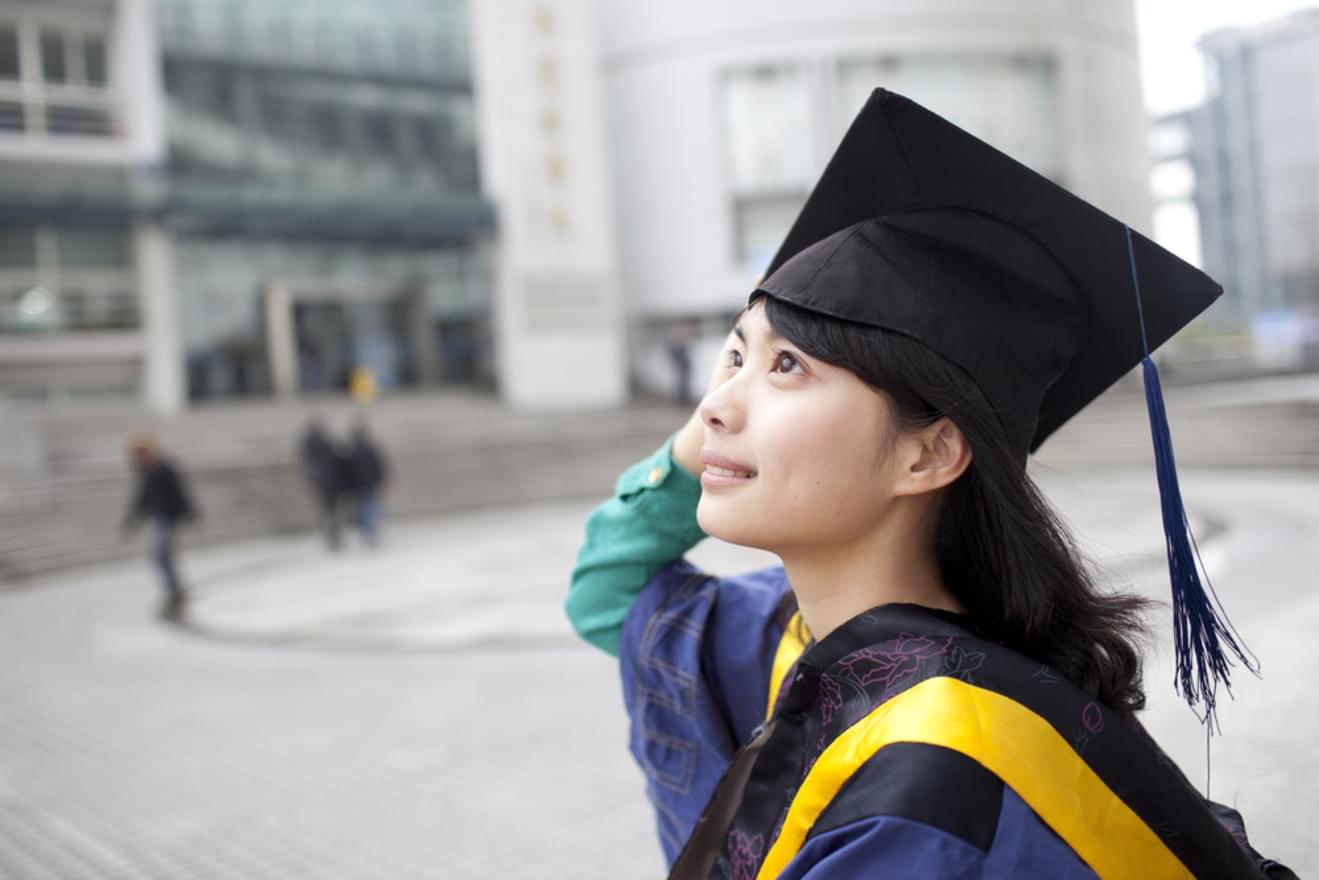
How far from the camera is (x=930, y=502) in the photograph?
1.21 meters

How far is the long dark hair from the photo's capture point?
1117mm

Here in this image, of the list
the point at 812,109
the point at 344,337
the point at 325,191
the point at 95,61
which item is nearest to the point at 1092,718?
the point at 325,191

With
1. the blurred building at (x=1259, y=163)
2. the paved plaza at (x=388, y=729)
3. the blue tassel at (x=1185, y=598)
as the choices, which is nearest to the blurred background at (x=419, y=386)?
the paved plaza at (x=388, y=729)

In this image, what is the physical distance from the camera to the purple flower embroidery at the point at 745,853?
3.86 ft

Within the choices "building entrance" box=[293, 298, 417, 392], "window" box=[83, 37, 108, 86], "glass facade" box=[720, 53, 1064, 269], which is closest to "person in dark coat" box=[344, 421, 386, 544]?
"building entrance" box=[293, 298, 417, 392]

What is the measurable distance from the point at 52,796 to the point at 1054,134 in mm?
30170

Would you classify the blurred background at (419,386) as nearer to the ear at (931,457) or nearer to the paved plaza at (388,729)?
the paved plaza at (388,729)

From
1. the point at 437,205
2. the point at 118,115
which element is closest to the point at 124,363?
the point at 118,115

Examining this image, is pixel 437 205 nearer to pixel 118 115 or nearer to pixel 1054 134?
pixel 118 115

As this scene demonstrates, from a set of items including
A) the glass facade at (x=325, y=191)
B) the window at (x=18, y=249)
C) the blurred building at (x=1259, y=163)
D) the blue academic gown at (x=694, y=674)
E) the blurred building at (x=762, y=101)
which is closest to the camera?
the blue academic gown at (x=694, y=674)

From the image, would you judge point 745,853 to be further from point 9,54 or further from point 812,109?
point 812,109

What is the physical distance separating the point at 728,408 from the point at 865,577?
0.80 ft

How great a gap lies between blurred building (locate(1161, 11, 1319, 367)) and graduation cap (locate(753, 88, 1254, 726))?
65.2 m

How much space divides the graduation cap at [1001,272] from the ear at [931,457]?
55 millimetres
